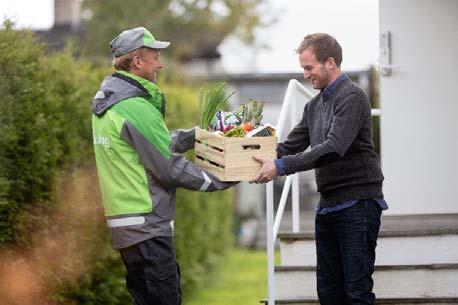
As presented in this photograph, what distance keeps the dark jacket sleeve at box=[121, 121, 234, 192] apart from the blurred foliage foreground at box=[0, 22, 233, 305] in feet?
5.61

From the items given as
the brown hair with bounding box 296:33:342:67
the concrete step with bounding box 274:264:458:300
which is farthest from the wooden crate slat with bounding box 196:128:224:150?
the concrete step with bounding box 274:264:458:300

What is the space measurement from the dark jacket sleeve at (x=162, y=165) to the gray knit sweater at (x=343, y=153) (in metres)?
0.53

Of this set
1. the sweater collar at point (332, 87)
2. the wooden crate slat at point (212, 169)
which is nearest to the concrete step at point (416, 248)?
the sweater collar at point (332, 87)

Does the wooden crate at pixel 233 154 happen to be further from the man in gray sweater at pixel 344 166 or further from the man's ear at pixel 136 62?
the man's ear at pixel 136 62

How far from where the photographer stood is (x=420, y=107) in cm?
795

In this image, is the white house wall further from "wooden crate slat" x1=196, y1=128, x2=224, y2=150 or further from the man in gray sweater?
"wooden crate slat" x1=196, y1=128, x2=224, y2=150

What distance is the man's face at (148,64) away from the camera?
5.45 m

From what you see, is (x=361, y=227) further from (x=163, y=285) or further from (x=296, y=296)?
(x=296, y=296)

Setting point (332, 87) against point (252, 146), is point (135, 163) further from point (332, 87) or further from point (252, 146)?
point (332, 87)

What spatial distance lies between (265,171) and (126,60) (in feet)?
2.89

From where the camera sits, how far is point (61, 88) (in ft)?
27.8

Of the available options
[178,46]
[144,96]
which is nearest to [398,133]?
[144,96]

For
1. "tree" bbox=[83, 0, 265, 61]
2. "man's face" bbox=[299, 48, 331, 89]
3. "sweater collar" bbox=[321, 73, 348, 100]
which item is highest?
"tree" bbox=[83, 0, 265, 61]

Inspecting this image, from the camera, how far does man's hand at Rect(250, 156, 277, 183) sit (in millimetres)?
5602
